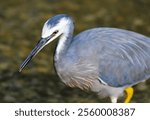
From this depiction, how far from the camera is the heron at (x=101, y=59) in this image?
4.70m

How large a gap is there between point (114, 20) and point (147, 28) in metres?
0.43

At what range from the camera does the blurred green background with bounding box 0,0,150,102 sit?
6203 millimetres

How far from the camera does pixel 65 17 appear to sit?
450 cm

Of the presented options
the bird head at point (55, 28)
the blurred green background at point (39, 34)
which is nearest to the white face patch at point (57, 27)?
the bird head at point (55, 28)

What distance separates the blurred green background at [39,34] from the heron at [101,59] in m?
1.00

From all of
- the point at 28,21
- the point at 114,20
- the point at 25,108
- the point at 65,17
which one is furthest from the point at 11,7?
the point at 65,17

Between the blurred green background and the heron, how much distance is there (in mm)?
998

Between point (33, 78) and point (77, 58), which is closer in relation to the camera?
point (77, 58)

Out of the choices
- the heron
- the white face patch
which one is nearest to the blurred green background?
the heron

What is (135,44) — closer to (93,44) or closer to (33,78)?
(93,44)

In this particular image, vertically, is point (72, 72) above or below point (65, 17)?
below

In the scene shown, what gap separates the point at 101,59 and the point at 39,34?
2.71 meters

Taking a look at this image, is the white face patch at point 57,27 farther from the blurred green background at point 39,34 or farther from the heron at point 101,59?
the blurred green background at point 39,34

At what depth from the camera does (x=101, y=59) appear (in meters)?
4.77
